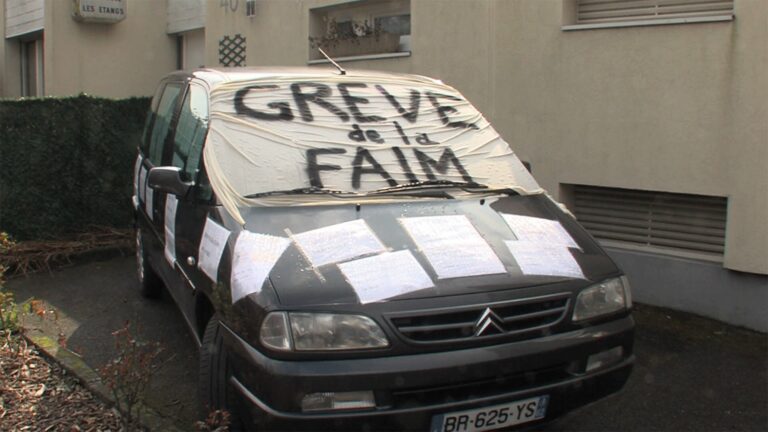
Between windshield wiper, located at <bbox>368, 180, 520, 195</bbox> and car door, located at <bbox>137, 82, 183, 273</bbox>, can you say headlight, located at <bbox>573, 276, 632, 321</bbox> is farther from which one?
car door, located at <bbox>137, 82, 183, 273</bbox>

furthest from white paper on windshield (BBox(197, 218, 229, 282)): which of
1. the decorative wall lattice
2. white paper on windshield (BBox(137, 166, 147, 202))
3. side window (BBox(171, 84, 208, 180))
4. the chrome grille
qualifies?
the decorative wall lattice

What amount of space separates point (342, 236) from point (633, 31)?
3.79 meters

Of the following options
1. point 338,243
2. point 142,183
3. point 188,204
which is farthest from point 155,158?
point 338,243

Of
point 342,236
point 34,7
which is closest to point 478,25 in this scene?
point 342,236

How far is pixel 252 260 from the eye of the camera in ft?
10.1

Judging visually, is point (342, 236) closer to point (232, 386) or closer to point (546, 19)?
point (232, 386)

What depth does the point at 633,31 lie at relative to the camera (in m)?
5.83

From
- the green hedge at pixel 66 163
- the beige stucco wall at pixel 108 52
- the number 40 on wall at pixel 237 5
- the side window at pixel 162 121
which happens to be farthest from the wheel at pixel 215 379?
the beige stucco wall at pixel 108 52

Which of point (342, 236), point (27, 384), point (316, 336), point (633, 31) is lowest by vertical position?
point (27, 384)

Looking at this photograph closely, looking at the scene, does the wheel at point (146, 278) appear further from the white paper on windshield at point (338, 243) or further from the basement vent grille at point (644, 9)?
the basement vent grille at point (644, 9)

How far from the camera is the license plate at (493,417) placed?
2850 millimetres

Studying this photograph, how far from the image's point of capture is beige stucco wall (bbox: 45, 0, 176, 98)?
13.6 metres

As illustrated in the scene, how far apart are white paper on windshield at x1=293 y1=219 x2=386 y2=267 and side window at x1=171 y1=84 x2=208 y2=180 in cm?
111

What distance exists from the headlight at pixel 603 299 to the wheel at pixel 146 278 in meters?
3.78
